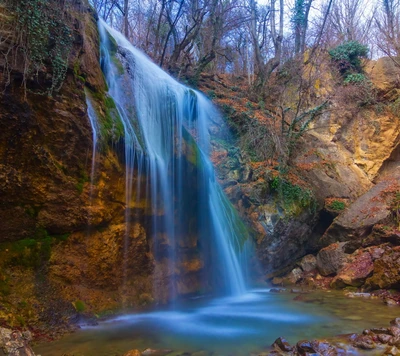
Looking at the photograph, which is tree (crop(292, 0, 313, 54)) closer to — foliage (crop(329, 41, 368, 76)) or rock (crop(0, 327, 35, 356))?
foliage (crop(329, 41, 368, 76))

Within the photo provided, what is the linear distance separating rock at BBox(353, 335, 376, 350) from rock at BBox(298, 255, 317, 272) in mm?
6502

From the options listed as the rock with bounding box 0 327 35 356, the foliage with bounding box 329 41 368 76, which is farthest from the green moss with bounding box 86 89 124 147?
the foliage with bounding box 329 41 368 76

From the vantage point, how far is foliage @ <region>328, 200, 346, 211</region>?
12.3 meters

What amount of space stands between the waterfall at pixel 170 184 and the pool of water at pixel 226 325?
3.85 ft

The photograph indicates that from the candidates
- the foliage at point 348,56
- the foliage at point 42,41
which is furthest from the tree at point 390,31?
the foliage at point 42,41

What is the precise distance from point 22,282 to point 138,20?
781 inches

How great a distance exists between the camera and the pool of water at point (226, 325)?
15.5ft

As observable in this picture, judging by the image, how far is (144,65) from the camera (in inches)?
397

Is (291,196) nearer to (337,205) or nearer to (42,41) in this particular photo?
(337,205)

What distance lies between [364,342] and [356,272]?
5.04 metres

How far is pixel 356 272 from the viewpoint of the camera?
9.02m

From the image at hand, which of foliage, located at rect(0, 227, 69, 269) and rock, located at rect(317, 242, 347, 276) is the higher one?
foliage, located at rect(0, 227, 69, 269)

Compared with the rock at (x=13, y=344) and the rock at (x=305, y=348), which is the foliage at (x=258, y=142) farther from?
the rock at (x=13, y=344)

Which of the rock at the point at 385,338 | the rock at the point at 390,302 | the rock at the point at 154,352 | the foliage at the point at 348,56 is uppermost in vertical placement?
the foliage at the point at 348,56
